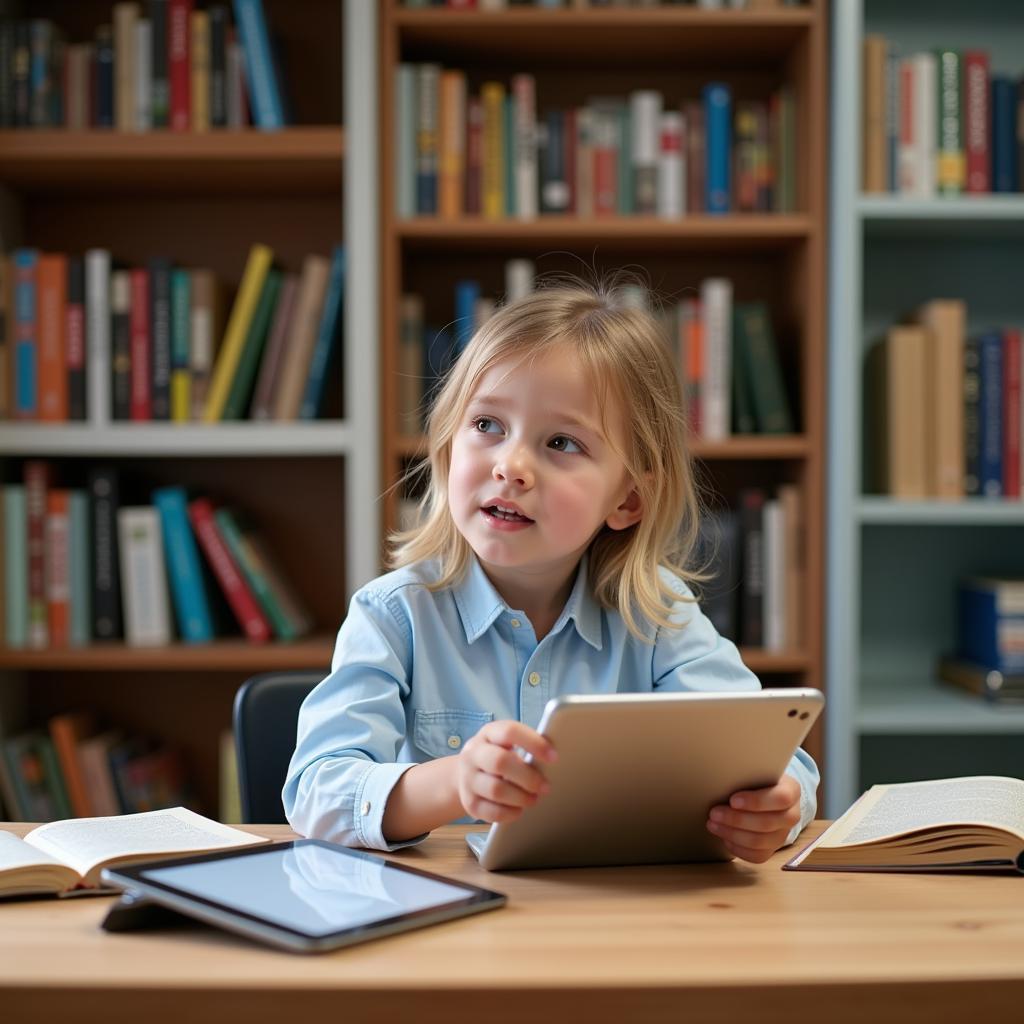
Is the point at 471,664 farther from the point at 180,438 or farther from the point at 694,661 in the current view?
the point at 180,438

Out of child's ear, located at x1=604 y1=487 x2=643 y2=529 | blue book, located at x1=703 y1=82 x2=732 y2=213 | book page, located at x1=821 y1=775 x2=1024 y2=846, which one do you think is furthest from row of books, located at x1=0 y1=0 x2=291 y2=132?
book page, located at x1=821 y1=775 x2=1024 y2=846

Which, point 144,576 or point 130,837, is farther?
point 144,576

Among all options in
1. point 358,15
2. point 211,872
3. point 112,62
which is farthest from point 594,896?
point 112,62

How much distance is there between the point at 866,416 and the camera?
2.58 metres

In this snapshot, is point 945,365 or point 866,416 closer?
point 945,365

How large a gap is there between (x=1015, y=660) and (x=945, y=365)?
583mm

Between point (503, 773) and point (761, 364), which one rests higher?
point (761, 364)

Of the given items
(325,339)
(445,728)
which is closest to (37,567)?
(325,339)

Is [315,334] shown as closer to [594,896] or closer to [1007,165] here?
[1007,165]

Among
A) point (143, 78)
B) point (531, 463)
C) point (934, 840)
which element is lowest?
point (934, 840)

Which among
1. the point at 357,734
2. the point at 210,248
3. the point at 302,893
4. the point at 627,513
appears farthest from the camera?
the point at 210,248

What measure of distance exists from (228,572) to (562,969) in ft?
5.86

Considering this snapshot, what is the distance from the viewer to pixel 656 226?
92.3 inches

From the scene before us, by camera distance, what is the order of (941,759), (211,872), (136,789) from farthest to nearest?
(941,759) < (136,789) < (211,872)
